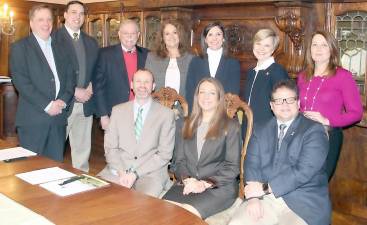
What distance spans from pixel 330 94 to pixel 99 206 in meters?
1.54

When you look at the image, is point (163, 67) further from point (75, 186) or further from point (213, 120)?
point (75, 186)

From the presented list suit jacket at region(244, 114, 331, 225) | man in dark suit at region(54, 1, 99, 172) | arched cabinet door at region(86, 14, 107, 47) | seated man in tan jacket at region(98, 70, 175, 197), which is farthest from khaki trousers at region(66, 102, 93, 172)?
suit jacket at region(244, 114, 331, 225)

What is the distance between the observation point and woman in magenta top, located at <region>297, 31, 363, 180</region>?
2537 millimetres

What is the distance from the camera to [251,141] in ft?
7.82

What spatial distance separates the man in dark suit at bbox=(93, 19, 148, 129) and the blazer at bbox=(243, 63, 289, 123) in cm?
100

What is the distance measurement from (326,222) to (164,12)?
7.50 feet

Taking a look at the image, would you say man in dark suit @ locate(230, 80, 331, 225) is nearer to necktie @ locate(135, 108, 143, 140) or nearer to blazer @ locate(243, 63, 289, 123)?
blazer @ locate(243, 63, 289, 123)

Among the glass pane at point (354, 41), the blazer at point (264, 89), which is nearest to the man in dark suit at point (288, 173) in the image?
the blazer at point (264, 89)

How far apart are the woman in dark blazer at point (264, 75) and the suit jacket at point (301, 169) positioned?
51 cm

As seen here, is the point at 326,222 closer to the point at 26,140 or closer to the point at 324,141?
the point at 324,141

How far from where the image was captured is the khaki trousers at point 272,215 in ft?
7.00

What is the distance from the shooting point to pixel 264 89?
110 inches

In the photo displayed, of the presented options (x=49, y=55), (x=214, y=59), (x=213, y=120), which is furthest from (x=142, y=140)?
(x=49, y=55)

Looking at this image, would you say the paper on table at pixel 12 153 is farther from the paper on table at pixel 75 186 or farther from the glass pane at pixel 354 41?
the glass pane at pixel 354 41
